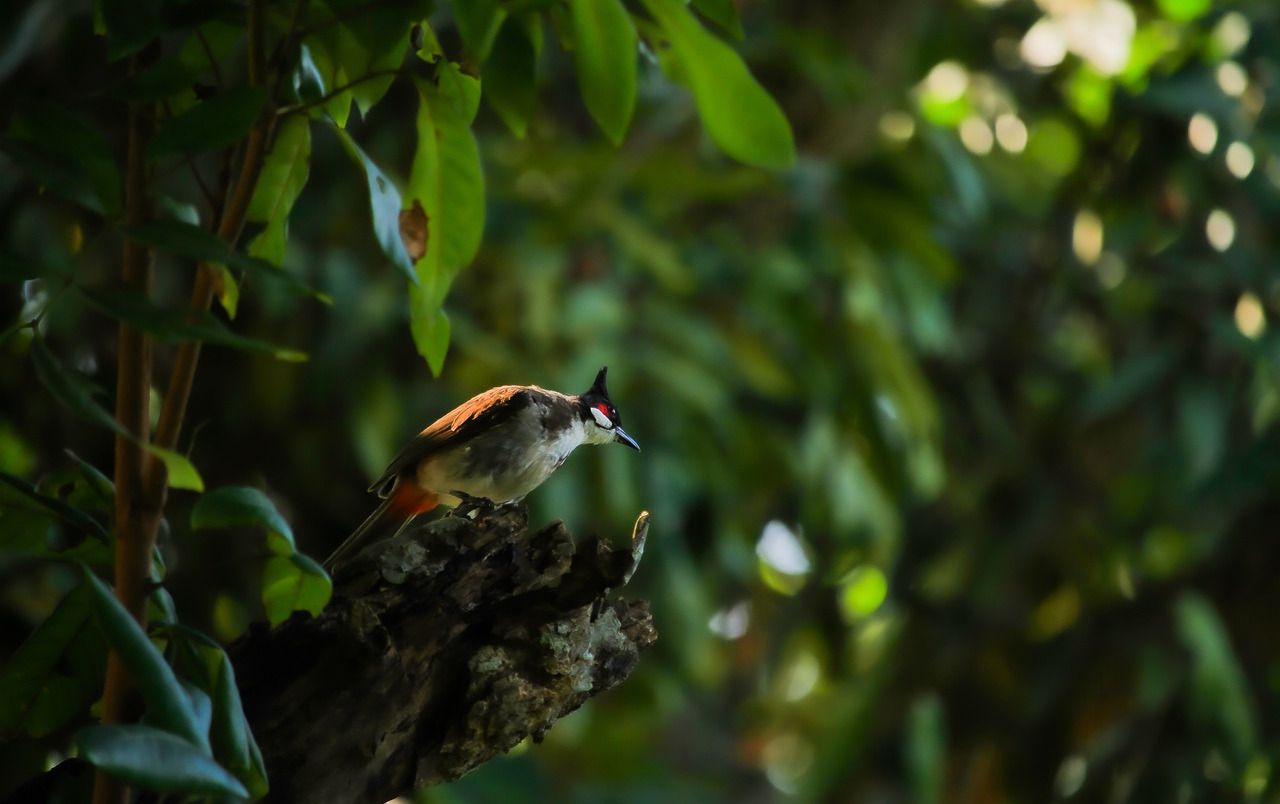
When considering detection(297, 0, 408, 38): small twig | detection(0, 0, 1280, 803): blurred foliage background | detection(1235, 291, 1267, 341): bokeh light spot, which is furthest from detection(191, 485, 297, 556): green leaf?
detection(1235, 291, 1267, 341): bokeh light spot

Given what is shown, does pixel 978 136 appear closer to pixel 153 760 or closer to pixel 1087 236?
pixel 1087 236

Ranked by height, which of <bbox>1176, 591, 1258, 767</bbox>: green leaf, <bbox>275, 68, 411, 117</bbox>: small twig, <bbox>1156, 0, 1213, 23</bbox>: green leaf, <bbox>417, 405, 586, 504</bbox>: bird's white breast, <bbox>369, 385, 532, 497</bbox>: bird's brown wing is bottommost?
<bbox>1176, 591, 1258, 767</bbox>: green leaf

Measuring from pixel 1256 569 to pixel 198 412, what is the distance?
507cm

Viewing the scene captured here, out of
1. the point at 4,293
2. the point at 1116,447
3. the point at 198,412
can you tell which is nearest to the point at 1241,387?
the point at 1116,447

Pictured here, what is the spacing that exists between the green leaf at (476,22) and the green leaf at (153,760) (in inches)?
30.0

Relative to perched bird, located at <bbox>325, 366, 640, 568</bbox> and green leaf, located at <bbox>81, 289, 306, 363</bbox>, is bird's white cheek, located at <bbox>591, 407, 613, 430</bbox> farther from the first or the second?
green leaf, located at <bbox>81, 289, 306, 363</bbox>

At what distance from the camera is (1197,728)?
6598 millimetres

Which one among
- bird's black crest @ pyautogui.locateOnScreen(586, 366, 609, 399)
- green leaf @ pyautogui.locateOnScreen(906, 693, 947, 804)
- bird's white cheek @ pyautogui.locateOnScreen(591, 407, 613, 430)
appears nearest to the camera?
bird's white cheek @ pyautogui.locateOnScreen(591, 407, 613, 430)

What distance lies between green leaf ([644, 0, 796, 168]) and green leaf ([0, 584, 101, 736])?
96cm

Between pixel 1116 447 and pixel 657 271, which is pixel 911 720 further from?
pixel 657 271

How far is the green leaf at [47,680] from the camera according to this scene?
1.71 m

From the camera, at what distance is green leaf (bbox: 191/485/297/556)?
1.45 meters

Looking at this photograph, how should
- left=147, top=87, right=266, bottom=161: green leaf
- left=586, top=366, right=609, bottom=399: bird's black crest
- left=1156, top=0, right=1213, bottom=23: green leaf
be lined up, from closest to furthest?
left=147, top=87, right=266, bottom=161: green leaf → left=586, top=366, right=609, bottom=399: bird's black crest → left=1156, top=0, right=1213, bottom=23: green leaf

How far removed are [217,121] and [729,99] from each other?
655 mm
